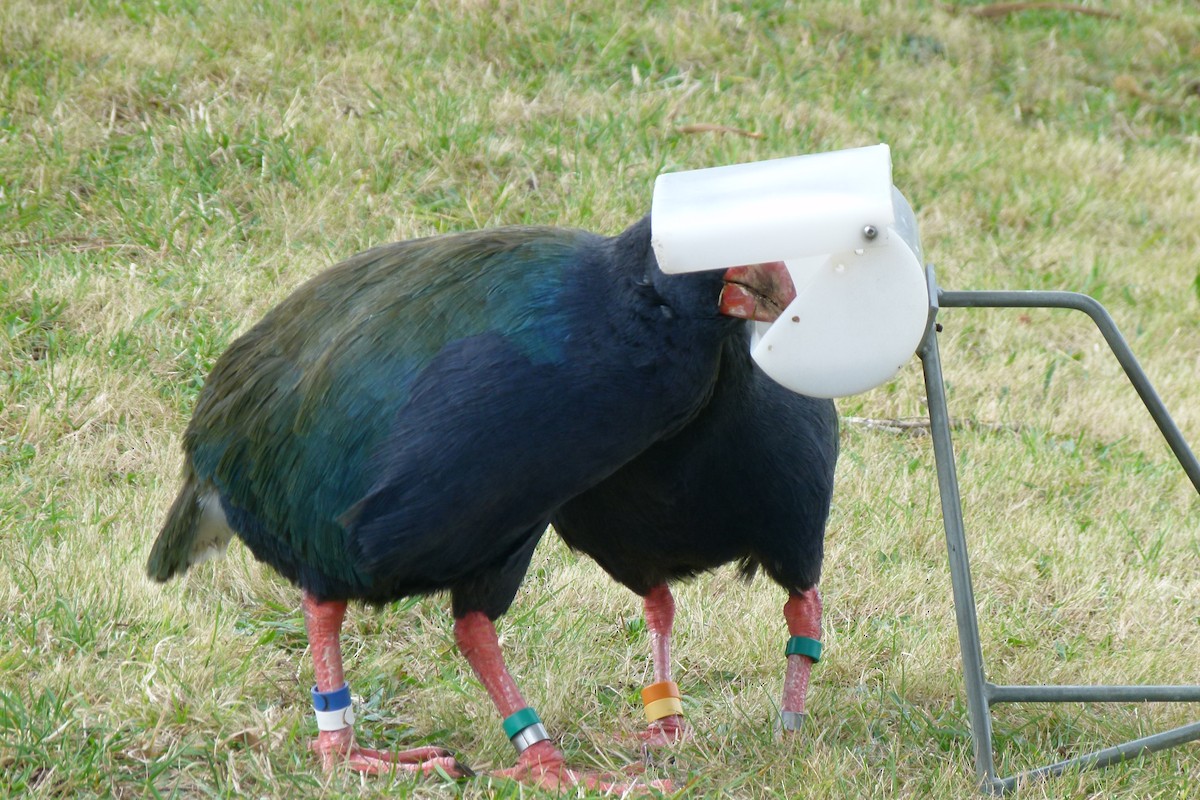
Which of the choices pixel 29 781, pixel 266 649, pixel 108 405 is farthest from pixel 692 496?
pixel 108 405

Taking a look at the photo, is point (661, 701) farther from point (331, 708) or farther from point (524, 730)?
point (331, 708)

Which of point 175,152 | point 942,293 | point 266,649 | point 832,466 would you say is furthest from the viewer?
point 175,152

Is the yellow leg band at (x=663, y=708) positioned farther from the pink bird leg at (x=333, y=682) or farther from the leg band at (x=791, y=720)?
the pink bird leg at (x=333, y=682)

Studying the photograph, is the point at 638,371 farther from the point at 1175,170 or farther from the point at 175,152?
the point at 1175,170

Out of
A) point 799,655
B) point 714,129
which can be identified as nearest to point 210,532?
point 799,655

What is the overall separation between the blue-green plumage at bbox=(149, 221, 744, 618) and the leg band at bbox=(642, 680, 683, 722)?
1.53 ft

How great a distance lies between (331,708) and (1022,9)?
6.02m

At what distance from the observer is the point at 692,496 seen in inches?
101

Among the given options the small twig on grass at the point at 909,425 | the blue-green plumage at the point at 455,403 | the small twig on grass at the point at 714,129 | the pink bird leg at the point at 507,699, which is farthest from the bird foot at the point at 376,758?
the small twig on grass at the point at 714,129

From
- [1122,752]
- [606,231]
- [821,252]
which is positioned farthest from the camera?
[606,231]

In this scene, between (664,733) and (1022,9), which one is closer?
(664,733)

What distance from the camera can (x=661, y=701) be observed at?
2.94 meters

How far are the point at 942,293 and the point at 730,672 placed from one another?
1.17m

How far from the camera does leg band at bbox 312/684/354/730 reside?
2637mm
